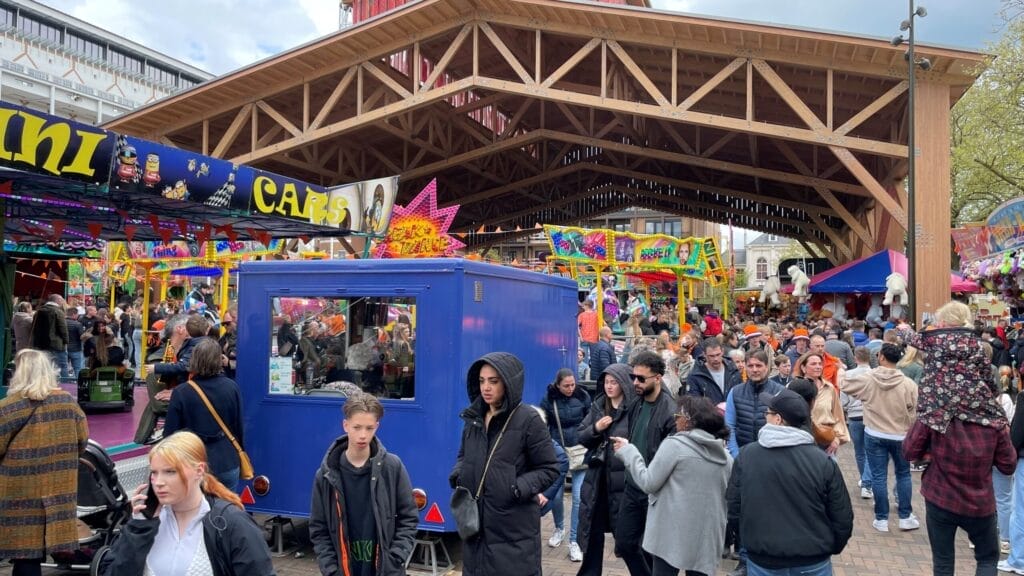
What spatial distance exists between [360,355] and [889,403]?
471 cm

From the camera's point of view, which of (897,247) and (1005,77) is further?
(897,247)

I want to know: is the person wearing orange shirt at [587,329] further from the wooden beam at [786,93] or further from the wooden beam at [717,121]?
the wooden beam at [786,93]

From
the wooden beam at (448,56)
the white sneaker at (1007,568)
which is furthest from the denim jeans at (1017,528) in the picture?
the wooden beam at (448,56)

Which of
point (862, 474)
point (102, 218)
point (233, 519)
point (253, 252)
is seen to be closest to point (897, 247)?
point (862, 474)

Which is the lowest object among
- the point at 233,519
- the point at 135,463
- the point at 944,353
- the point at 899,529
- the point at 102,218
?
the point at 899,529

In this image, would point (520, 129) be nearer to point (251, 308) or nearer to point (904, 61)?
point (904, 61)

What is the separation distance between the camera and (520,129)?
2867cm

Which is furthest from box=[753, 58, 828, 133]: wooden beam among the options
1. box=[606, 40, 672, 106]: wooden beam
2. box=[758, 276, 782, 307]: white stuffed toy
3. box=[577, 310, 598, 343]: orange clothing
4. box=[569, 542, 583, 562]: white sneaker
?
box=[569, 542, 583, 562]: white sneaker

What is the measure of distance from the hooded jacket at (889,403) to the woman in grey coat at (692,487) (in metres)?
3.50

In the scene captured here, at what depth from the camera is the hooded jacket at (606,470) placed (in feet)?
14.6

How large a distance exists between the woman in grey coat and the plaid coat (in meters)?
3.11

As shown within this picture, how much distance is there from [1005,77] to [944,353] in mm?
17257

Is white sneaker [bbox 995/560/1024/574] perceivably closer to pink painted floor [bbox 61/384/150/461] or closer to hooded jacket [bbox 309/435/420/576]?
hooded jacket [bbox 309/435/420/576]

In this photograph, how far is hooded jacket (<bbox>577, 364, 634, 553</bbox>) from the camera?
4.46 metres
